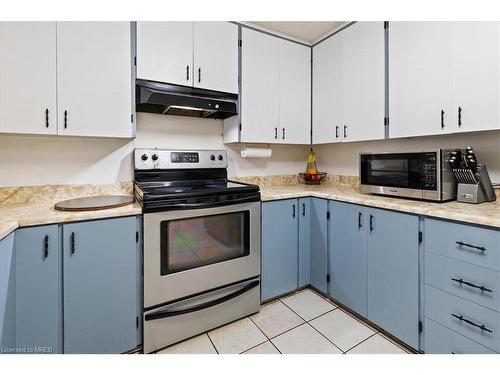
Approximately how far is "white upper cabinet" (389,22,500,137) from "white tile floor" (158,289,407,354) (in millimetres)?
1389

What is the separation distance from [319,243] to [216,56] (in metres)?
1.72

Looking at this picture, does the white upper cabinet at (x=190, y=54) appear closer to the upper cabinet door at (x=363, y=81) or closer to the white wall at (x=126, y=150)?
the white wall at (x=126, y=150)

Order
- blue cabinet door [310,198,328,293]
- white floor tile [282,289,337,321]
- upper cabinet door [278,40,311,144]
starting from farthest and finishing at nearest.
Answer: upper cabinet door [278,40,311,144] → blue cabinet door [310,198,328,293] → white floor tile [282,289,337,321]

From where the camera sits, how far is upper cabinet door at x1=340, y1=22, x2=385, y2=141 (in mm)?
1926

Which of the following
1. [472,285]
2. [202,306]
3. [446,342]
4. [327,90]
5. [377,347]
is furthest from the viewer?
[327,90]

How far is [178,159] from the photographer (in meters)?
2.07

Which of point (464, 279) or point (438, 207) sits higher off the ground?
point (438, 207)

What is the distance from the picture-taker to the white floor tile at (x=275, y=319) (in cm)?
174

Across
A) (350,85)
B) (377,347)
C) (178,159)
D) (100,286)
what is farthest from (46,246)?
(350,85)

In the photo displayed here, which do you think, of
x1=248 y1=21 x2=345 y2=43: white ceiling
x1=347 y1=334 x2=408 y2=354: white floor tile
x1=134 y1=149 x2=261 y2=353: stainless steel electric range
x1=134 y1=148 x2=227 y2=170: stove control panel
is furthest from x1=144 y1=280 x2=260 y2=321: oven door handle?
x1=248 y1=21 x2=345 y2=43: white ceiling

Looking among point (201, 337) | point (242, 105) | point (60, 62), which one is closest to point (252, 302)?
point (201, 337)

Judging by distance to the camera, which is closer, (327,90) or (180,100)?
(180,100)

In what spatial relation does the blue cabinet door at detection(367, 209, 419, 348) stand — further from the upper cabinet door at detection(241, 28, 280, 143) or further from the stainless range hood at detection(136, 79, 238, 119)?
the stainless range hood at detection(136, 79, 238, 119)

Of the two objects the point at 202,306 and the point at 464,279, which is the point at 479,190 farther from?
the point at 202,306
